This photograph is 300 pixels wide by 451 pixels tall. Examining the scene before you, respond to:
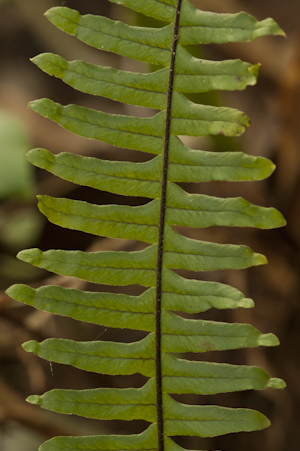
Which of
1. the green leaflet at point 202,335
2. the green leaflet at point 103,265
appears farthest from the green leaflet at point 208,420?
the green leaflet at point 103,265

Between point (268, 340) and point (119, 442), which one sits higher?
point (268, 340)

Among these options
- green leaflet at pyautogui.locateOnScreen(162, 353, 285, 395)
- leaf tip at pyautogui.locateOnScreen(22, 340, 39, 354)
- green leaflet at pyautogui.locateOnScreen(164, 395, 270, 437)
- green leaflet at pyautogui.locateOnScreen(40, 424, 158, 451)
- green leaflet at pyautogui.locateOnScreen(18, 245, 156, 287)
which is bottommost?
green leaflet at pyautogui.locateOnScreen(40, 424, 158, 451)

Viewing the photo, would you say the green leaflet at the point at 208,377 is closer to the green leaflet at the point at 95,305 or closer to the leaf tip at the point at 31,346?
the green leaflet at the point at 95,305

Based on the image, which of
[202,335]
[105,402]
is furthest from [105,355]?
[202,335]

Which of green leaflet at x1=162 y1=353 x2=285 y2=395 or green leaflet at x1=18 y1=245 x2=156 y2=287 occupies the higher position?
green leaflet at x1=18 y1=245 x2=156 y2=287

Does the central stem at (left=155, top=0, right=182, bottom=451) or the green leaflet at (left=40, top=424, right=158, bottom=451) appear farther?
the green leaflet at (left=40, top=424, right=158, bottom=451)

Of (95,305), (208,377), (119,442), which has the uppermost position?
(95,305)

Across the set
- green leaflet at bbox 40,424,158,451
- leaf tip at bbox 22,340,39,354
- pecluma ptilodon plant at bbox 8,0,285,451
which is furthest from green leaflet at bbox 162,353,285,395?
leaf tip at bbox 22,340,39,354

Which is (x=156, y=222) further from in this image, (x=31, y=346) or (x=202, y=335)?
(x=31, y=346)

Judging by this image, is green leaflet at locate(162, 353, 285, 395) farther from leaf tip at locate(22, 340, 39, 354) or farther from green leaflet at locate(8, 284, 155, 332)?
leaf tip at locate(22, 340, 39, 354)
